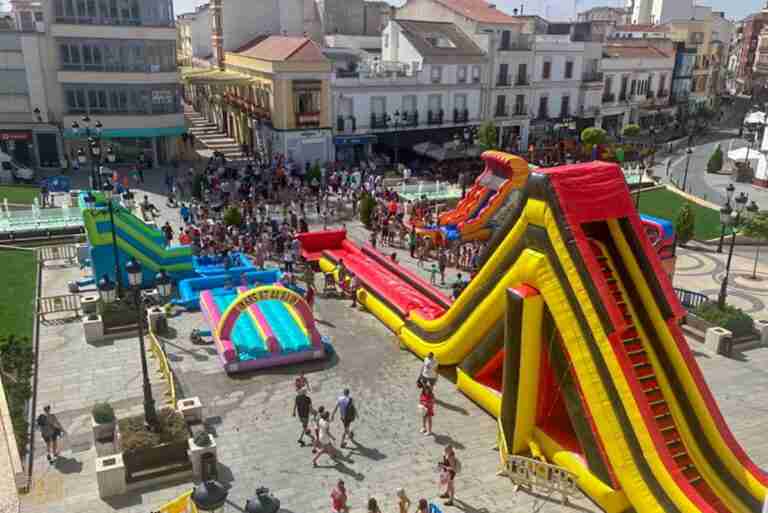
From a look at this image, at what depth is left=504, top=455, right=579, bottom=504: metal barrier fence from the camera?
12.3 m

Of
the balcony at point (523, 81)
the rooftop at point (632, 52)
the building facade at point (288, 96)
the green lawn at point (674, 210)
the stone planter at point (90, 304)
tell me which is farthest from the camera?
the rooftop at point (632, 52)

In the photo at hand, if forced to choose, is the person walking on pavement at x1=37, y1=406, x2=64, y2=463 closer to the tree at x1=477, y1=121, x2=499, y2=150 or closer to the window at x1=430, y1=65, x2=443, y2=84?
the tree at x1=477, y1=121, x2=499, y2=150

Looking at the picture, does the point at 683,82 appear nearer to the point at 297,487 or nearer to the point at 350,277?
the point at 350,277

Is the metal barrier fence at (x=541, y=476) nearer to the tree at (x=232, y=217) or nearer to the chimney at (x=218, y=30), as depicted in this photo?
the tree at (x=232, y=217)

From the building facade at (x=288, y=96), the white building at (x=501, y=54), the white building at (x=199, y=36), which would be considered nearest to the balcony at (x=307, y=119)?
the building facade at (x=288, y=96)

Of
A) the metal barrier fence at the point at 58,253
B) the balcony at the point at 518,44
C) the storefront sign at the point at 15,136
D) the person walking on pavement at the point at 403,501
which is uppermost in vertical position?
the balcony at the point at 518,44

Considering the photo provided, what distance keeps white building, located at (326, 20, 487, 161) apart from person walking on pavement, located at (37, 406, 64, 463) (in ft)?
101

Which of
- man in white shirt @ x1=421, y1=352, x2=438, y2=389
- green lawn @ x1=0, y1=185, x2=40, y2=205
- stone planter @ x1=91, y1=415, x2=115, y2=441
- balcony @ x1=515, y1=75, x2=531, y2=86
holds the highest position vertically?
balcony @ x1=515, y1=75, x2=531, y2=86

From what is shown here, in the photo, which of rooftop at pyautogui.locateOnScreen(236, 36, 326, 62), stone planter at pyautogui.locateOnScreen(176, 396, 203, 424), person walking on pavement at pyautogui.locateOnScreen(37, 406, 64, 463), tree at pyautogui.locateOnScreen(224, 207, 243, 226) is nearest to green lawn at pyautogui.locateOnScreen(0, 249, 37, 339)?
person walking on pavement at pyautogui.locateOnScreen(37, 406, 64, 463)

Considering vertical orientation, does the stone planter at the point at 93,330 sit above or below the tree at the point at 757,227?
below

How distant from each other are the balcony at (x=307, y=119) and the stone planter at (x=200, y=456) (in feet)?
99.2

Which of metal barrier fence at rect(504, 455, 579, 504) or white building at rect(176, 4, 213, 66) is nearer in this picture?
metal barrier fence at rect(504, 455, 579, 504)

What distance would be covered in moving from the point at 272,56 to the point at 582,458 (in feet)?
114

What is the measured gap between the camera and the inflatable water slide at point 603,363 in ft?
38.2
